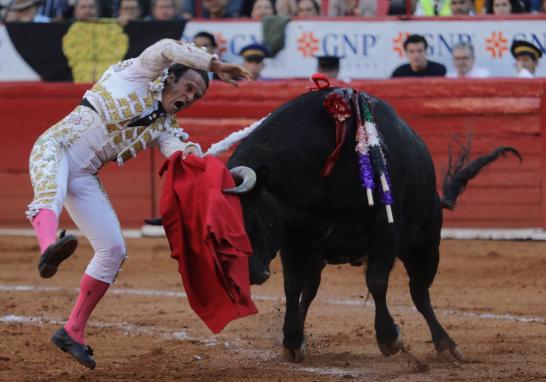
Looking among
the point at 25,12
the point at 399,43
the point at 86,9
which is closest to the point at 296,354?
the point at 399,43

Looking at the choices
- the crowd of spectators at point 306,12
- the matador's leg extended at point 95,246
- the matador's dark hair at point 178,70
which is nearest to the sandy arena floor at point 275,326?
the matador's leg extended at point 95,246

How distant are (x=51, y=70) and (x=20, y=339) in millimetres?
4816

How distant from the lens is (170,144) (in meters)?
5.45

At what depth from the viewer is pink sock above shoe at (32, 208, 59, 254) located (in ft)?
16.0

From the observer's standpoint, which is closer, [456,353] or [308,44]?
[456,353]

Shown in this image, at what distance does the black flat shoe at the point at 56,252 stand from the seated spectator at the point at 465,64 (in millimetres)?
5747

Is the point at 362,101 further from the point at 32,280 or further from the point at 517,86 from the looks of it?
the point at 517,86

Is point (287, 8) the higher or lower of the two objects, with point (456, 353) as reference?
higher

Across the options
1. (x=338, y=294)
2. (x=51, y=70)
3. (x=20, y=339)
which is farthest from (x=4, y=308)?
(x=51, y=70)

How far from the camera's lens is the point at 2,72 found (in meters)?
10.9

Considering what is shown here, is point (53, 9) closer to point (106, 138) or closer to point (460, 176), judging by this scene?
point (460, 176)

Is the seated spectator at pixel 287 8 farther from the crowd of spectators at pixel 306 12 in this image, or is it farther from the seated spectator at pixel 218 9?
the seated spectator at pixel 218 9

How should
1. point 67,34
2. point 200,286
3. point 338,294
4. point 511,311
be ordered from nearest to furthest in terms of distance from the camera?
point 200,286 → point 511,311 → point 338,294 → point 67,34

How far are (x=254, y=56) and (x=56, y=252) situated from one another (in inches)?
220
